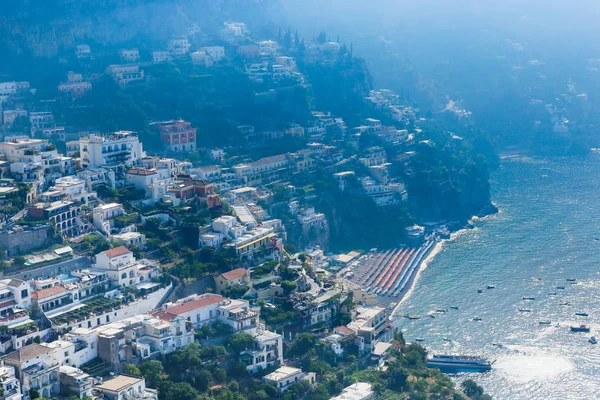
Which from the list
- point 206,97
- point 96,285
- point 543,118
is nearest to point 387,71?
point 543,118

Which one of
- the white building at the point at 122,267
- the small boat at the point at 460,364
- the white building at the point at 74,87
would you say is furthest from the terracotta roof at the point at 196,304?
the white building at the point at 74,87

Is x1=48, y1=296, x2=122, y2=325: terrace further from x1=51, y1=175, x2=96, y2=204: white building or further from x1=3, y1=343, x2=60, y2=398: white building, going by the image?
x1=51, y1=175, x2=96, y2=204: white building

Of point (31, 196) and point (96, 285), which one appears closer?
point (96, 285)

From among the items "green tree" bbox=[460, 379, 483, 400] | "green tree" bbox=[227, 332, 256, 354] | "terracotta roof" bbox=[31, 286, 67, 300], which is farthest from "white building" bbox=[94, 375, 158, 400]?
"green tree" bbox=[460, 379, 483, 400]

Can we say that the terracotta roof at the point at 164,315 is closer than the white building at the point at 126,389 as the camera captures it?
No

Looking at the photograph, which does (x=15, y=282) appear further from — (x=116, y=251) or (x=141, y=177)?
(x=141, y=177)

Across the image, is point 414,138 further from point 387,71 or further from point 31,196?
point 31,196

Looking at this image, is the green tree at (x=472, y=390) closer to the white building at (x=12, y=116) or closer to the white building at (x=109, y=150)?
the white building at (x=109, y=150)
